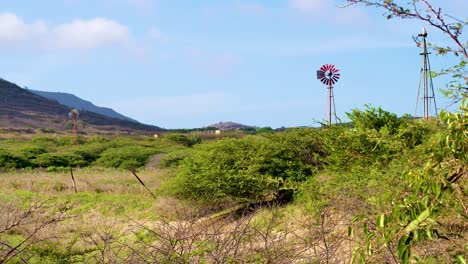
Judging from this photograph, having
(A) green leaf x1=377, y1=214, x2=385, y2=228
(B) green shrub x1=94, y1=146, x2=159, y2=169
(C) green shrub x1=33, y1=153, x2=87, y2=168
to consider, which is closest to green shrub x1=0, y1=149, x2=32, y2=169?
(C) green shrub x1=33, y1=153, x2=87, y2=168

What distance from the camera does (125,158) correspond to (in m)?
42.2

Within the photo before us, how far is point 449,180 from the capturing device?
2.75 meters

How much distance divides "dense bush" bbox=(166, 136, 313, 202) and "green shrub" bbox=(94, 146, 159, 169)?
22.7 metres

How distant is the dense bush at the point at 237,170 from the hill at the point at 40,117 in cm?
9324

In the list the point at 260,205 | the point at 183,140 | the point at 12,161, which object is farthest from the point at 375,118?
the point at 183,140

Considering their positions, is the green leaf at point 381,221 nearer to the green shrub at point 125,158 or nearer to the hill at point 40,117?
the green shrub at point 125,158

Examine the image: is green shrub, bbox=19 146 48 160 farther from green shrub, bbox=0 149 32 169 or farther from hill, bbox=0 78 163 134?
hill, bbox=0 78 163 134

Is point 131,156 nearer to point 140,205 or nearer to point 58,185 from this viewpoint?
point 58,185

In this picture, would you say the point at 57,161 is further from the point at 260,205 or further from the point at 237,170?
the point at 260,205

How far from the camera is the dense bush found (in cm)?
1560

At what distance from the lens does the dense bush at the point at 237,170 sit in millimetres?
15602

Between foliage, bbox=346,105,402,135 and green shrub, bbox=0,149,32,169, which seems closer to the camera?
foliage, bbox=346,105,402,135

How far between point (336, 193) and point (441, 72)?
6.89m

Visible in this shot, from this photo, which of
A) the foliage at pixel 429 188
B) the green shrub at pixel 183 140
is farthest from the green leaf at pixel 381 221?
the green shrub at pixel 183 140
